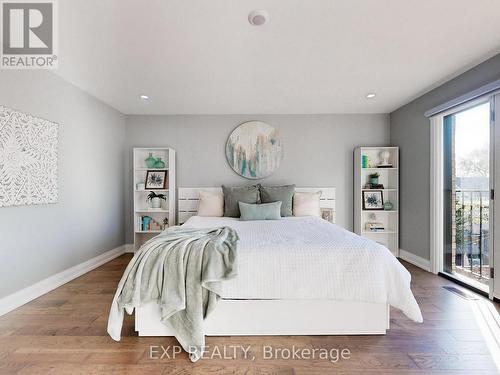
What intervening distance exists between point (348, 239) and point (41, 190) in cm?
295

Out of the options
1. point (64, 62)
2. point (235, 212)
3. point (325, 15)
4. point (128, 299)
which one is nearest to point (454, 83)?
point (325, 15)

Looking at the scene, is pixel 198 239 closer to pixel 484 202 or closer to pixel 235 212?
pixel 235 212

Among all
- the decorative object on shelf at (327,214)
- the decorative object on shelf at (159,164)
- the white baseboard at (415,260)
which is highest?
the decorative object on shelf at (159,164)

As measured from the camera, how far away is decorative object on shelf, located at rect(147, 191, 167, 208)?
12.9ft

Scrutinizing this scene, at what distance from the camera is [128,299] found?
1.66 metres

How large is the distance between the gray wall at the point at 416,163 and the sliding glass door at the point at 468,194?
0.23 metres

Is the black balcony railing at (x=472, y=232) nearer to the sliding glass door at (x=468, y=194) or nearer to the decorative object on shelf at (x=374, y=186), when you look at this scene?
the sliding glass door at (x=468, y=194)

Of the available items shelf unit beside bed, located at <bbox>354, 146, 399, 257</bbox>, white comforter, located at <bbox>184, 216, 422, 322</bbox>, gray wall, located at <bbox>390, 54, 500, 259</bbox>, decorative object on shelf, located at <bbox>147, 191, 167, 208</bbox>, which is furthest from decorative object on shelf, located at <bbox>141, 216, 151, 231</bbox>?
gray wall, located at <bbox>390, 54, 500, 259</bbox>

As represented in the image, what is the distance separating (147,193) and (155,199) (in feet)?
0.82

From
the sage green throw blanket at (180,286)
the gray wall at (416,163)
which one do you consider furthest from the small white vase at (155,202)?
the gray wall at (416,163)

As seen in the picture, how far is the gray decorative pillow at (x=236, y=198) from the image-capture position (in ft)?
11.8

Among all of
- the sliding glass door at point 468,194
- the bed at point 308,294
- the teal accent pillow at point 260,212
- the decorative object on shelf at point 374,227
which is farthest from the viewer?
the decorative object on shelf at point 374,227

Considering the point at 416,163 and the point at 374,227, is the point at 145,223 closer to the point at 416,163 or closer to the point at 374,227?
the point at 374,227

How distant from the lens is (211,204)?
3676mm
